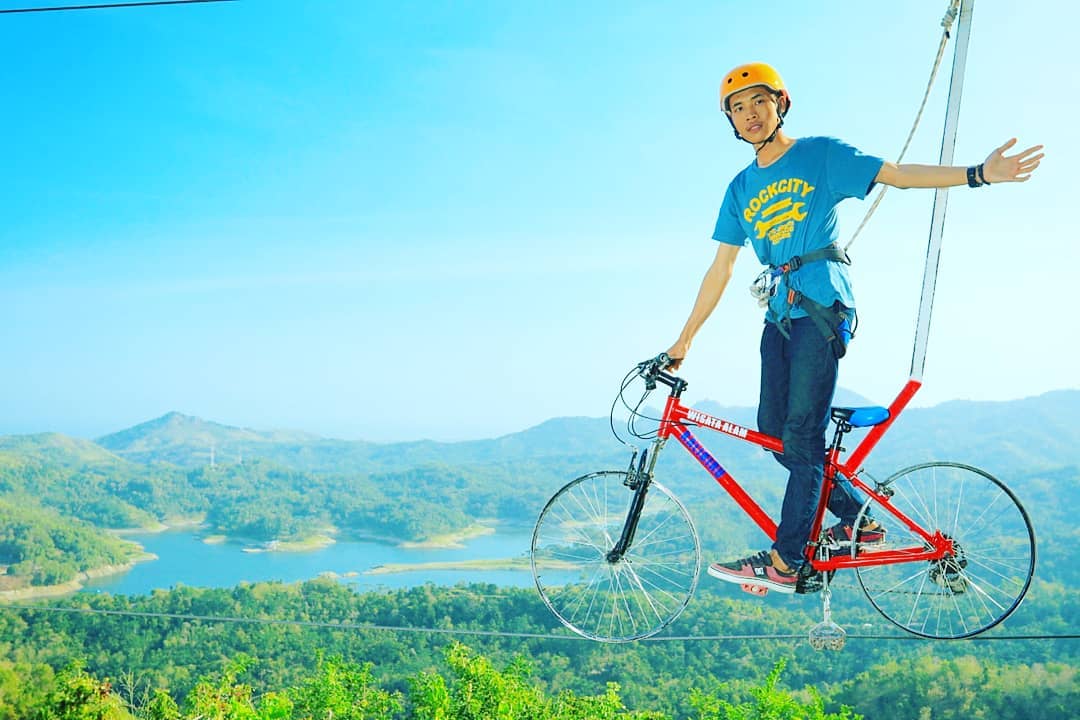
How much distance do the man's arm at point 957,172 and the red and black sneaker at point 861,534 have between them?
125cm

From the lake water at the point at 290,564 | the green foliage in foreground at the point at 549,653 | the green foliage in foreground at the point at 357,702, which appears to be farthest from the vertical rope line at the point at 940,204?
the lake water at the point at 290,564

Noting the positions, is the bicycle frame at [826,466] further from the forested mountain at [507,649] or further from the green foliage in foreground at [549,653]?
the green foliage in foreground at [549,653]

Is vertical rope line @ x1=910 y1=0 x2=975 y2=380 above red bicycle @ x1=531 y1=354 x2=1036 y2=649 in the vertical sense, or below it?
above

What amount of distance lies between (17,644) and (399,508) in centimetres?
8423

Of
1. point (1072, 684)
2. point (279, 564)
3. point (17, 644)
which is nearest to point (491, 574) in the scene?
point (279, 564)

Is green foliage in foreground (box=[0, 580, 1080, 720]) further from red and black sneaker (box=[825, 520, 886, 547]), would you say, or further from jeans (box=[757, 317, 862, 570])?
jeans (box=[757, 317, 862, 570])

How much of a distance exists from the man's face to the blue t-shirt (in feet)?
0.39

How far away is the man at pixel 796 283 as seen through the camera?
297 centimetres

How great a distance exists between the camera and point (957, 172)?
2717 millimetres

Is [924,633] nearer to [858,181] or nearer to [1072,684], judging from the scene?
[858,181]

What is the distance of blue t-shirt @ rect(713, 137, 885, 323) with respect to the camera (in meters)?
2.93

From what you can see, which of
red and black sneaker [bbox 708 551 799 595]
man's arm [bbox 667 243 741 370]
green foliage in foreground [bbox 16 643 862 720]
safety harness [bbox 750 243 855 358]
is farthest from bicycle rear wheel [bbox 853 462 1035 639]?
green foliage in foreground [bbox 16 643 862 720]

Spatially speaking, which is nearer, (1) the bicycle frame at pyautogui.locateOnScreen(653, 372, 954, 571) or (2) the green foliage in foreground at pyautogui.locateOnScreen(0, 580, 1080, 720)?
(1) the bicycle frame at pyautogui.locateOnScreen(653, 372, 954, 571)

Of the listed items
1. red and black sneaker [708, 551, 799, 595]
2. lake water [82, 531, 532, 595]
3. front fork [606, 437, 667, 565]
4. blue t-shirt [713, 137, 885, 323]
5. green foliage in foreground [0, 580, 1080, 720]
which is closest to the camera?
blue t-shirt [713, 137, 885, 323]
